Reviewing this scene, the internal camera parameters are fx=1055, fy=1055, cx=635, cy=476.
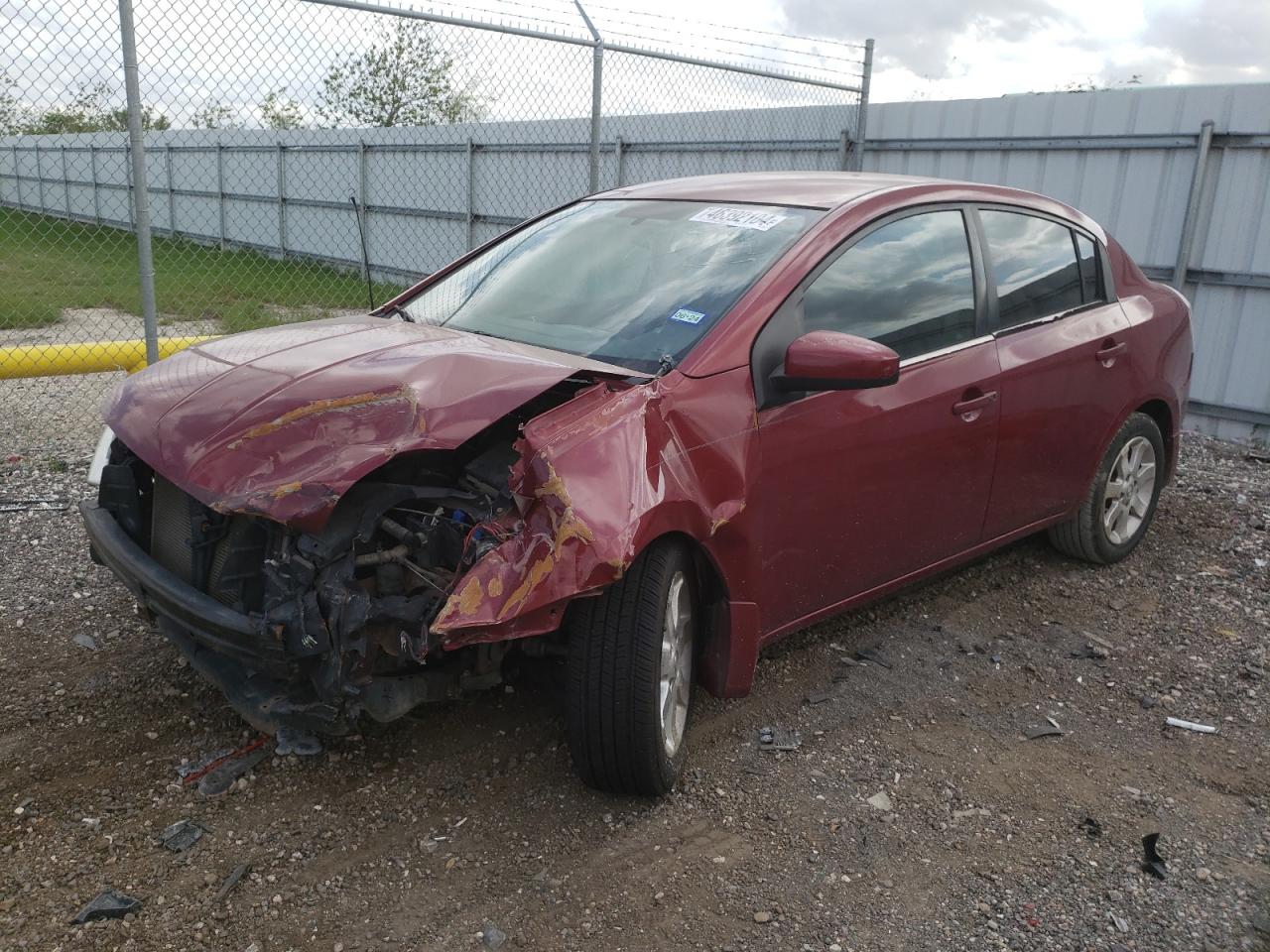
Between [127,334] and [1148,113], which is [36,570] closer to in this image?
[127,334]

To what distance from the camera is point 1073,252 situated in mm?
4520

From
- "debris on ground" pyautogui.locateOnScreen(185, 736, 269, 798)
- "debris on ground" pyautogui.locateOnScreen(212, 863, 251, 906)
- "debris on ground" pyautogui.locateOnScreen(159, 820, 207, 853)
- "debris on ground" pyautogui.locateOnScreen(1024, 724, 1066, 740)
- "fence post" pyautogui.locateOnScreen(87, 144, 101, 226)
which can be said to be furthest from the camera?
"fence post" pyautogui.locateOnScreen(87, 144, 101, 226)

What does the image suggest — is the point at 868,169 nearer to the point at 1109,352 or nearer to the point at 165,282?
the point at 1109,352

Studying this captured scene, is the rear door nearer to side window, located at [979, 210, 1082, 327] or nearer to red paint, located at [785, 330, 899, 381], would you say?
side window, located at [979, 210, 1082, 327]

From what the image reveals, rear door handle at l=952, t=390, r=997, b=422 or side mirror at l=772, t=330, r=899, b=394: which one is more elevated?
side mirror at l=772, t=330, r=899, b=394

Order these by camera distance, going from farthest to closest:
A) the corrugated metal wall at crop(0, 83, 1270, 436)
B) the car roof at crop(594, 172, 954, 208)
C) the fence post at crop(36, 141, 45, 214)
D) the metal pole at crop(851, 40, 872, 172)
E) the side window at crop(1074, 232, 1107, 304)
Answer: the fence post at crop(36, 141, 45, 214) < the metal pole at crop(851, 40, 872, 172) < the corrugated metal wall at crop(0, 83, 1270, 436) < the side window at crop(1074, 232, 1107, 304) < the car roof at crop(594, 172, 954, 208)

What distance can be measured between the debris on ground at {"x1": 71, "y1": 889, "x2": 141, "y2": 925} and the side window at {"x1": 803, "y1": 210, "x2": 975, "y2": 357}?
2.41m

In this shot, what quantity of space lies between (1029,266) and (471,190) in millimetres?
10709

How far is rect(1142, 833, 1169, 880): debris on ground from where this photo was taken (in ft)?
9.26

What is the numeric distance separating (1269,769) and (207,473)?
132 inches

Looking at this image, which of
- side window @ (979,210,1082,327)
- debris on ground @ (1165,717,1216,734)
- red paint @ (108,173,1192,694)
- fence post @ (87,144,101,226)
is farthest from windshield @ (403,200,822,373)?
fence post @ (87,144,101,226)

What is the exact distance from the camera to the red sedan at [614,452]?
2.59 m


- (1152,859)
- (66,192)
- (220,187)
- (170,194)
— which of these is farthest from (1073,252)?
(66,192)

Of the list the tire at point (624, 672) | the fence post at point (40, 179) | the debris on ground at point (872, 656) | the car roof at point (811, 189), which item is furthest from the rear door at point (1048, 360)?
the fence post at point (40, 179)
